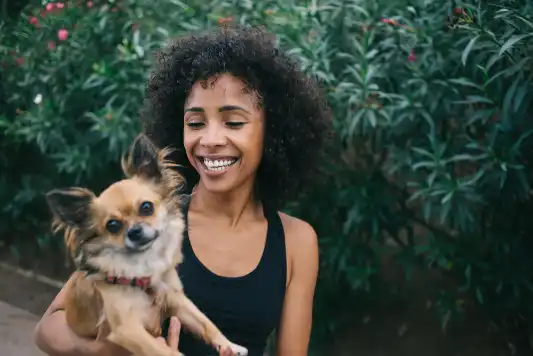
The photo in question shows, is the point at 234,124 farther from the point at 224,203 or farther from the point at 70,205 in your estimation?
the point at 70,205

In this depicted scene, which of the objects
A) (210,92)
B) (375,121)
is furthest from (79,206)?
(375,121)

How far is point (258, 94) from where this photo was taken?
2020 mm

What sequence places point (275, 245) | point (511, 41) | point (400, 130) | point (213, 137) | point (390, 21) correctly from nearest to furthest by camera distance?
point (213, 137) → point (275, 245) → point (511, 41) → point (390, 21) → point (400, 130)

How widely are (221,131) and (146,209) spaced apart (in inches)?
14.1

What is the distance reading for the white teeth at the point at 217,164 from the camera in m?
1.89

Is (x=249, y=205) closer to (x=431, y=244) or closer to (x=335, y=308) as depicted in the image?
(x=431, y=244)

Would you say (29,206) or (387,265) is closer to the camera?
(387,265)

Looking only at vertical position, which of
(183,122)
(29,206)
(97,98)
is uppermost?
(183,122)

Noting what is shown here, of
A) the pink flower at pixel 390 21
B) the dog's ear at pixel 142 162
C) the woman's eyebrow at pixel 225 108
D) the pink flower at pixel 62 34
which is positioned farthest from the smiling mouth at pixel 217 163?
the pink flower at pixel 62 34

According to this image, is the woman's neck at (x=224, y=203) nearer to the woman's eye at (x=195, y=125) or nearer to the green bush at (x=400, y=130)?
the woman's eye at (x=195, y=125)

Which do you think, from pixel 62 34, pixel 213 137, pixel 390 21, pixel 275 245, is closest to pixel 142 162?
pixel 213 137

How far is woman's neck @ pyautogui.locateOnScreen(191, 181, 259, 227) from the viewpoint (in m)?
2.05

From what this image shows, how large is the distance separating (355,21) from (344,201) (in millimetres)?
887

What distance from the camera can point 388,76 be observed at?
143 inches
